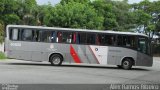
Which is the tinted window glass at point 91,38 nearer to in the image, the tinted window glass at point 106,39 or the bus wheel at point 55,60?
the tinted window glass at point 106,39

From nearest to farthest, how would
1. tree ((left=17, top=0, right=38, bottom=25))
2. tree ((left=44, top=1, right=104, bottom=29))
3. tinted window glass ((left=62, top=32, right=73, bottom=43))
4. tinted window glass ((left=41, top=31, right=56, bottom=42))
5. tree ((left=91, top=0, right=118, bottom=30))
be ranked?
tinted window glass ((left=41, top=31, right=56, bottom=42)), tinted window glass ((left=62, top=32, right=73, bottom=43)), tree ((left=44, top=1, right=104, bottom=29)), tree ((left=17, top=0, right=38, bottom=25)), tree ((left=91, top=0, right=118, bottom=30))

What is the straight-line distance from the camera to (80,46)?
93.6 feet

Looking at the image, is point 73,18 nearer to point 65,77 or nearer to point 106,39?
point 106,39

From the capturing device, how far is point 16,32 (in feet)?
91.8

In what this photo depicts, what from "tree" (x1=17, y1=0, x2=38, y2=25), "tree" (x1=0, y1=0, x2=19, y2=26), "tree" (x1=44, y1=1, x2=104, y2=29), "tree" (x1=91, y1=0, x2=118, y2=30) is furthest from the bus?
"tree" (x1=91, y1=0, x2=118, y2=30)

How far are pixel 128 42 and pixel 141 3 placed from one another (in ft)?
175

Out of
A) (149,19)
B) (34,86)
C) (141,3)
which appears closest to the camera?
(34,86)

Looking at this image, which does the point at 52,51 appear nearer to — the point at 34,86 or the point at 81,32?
the point at 81,32

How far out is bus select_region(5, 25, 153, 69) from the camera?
28.1m

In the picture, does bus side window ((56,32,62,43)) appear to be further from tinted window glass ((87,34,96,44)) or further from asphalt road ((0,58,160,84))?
asphalt road ((0,58,160,84))

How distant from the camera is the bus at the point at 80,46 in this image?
28094 millimetres

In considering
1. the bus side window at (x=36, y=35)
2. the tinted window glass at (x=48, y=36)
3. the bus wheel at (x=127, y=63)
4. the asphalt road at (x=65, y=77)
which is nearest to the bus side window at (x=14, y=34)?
the bus side window at (x=36, y=35)

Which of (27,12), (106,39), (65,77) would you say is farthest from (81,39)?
(27,12)

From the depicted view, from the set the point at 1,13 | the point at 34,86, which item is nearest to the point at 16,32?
the point at 34,86
